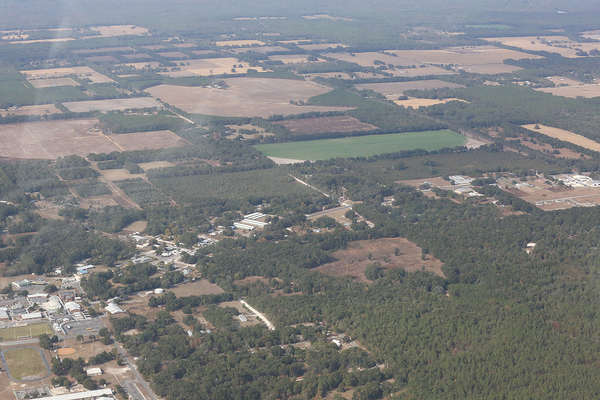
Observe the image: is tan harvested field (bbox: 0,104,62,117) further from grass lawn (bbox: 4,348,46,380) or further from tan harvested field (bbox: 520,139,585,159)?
grass lawn (bbox: 4,348,46,380)

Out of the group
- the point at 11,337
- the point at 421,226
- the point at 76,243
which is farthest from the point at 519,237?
the point at 11,337

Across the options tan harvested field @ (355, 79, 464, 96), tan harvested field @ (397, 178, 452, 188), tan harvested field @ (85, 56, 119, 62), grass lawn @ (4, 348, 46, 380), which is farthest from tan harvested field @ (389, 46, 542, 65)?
grass lawn @ (4, 348, 46, 380)

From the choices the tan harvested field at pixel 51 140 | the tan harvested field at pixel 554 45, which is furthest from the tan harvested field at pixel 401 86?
the tan harvested field at pixel 51 140

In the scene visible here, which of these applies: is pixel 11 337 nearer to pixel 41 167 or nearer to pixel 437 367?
pixel 437 367

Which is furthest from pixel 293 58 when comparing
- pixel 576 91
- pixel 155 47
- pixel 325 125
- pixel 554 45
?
pixel 554 45

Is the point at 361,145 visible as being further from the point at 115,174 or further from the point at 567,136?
the point at 115,174

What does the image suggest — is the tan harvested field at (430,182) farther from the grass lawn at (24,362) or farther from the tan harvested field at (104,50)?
the tan harvested field at (104,50)
